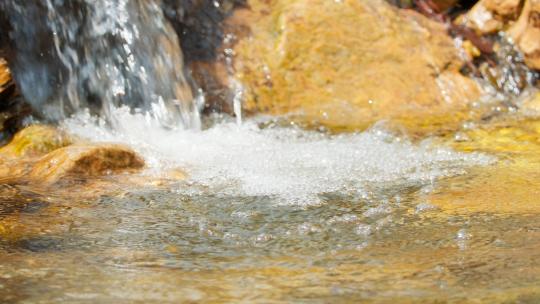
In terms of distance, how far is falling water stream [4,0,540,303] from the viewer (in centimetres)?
247

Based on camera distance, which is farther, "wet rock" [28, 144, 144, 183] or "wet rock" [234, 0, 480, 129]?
"wet rock" [234, 0, 480, 129]

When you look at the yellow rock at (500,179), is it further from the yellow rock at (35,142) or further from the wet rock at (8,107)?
the wet rock at (8,107)

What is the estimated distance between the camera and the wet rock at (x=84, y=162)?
416cm

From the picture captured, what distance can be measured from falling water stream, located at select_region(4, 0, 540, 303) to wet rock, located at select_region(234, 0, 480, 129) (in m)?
0.37

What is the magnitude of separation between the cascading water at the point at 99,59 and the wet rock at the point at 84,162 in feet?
3.40

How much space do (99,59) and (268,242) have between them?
321 centimetres

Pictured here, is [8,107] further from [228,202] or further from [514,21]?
[514,21]

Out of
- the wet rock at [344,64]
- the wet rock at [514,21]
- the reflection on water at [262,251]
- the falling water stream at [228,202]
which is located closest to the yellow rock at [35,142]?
the falling water stream at [228,202]

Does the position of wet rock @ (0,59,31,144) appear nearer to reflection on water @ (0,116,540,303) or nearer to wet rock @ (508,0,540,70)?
reflection on water @ (0,116,540,303)

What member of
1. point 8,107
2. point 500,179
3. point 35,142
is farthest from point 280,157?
point 8,107

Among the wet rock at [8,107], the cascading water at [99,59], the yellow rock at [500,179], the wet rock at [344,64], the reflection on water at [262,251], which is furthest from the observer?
the wet rock at [344,64]

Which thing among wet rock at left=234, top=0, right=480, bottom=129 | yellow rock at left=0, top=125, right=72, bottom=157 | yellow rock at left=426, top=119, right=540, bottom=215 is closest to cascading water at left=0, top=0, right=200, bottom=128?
yellow rock at left=0, top=125, right=72, bottom=157

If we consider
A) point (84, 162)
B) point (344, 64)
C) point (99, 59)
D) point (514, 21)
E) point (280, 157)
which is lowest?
point (280, 157)

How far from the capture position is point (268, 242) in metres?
3.04
